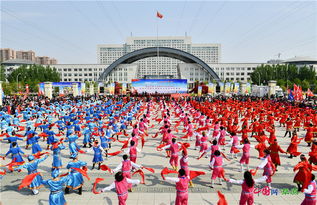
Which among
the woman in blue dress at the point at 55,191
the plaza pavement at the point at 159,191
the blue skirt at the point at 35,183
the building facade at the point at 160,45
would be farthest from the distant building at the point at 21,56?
the woman in blue dress at the point at 55,191

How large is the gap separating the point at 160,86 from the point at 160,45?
335ft

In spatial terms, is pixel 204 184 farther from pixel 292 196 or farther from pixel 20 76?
pixel 20 76

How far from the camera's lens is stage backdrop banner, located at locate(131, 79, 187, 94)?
50875 millimetres

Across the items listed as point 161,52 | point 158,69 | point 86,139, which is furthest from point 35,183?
point 161,52

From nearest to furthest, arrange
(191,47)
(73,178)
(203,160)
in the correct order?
(73,178) → (203,160) → (191,47)

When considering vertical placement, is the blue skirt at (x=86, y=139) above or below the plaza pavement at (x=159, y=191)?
above

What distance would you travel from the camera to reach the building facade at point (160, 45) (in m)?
142

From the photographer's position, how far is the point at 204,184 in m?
7.63

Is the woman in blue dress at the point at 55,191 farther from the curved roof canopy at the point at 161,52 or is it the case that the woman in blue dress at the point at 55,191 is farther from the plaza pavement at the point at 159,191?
the curved roof canopy at the point at 161,52

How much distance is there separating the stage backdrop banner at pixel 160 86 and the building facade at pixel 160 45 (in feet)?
298

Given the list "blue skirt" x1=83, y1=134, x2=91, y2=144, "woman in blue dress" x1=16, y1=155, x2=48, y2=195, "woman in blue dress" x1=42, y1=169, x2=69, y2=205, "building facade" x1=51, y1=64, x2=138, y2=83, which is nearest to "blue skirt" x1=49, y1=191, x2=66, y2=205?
"woman in blue dress" x1=42, y1=169, x2=69, y2=205

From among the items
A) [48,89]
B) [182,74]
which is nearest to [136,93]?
[48,89]

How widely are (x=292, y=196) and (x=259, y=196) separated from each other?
3.15ft

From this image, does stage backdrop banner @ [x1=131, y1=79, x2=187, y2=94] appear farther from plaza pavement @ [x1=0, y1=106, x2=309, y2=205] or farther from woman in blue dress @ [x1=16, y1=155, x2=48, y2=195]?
woman in blue dress @ [x1=16, y1=155, x2=48, y2=195]
